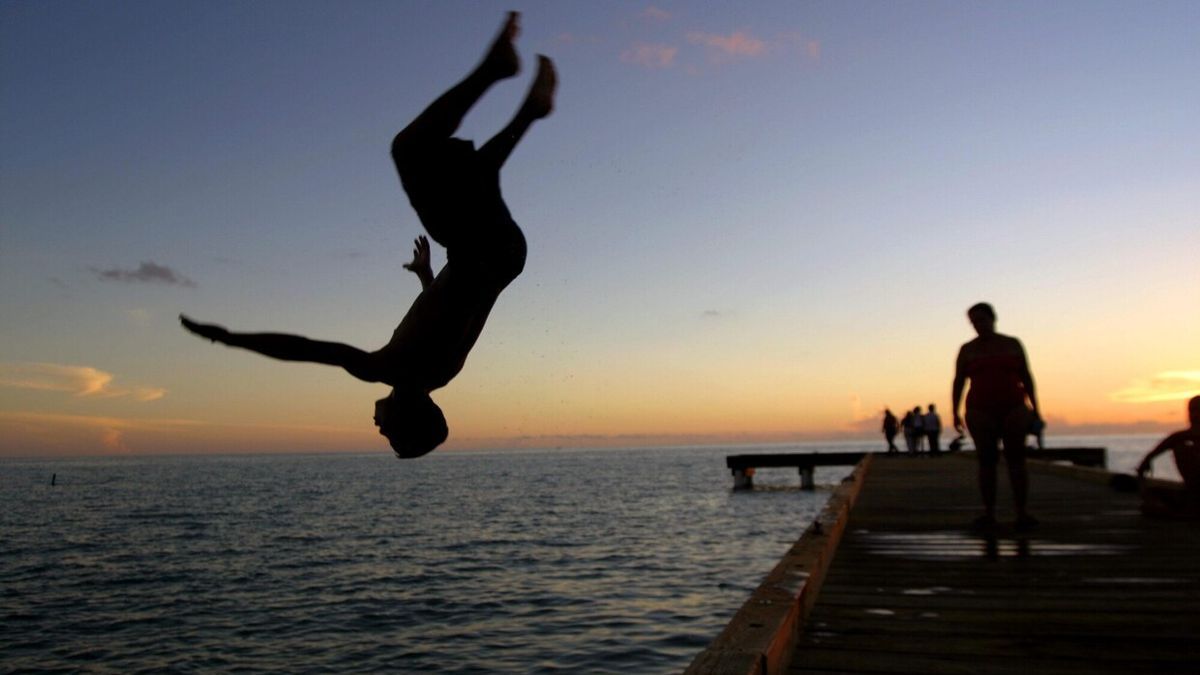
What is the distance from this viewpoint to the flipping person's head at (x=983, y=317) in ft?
28.7

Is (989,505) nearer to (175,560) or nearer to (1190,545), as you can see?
(1190,545)

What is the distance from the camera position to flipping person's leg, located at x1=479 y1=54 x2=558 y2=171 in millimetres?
2029

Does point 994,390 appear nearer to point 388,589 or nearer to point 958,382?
point 958,382

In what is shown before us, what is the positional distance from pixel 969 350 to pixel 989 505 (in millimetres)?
1906

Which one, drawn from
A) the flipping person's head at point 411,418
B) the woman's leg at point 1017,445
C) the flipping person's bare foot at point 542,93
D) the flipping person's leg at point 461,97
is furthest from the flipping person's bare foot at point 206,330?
the woman's leg at point 1017,445

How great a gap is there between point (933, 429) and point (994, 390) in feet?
90.9

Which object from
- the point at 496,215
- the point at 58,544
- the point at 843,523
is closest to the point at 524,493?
the point at 58,544

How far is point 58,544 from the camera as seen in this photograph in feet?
105

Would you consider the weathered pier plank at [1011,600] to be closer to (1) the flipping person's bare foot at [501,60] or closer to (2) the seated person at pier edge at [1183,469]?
(2) the seated person at pier edge at [1183,469]

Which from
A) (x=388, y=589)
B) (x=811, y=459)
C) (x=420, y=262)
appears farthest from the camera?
(x=811, y=459)

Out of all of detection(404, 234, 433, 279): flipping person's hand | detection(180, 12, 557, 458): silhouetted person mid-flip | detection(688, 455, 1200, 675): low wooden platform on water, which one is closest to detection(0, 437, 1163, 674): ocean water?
detection(688, 455, 1200, 675): low wooden platform on water

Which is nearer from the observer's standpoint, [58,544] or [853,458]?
[58,544]

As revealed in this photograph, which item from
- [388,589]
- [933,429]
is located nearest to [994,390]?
[388,589]

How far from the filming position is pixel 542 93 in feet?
6.86
